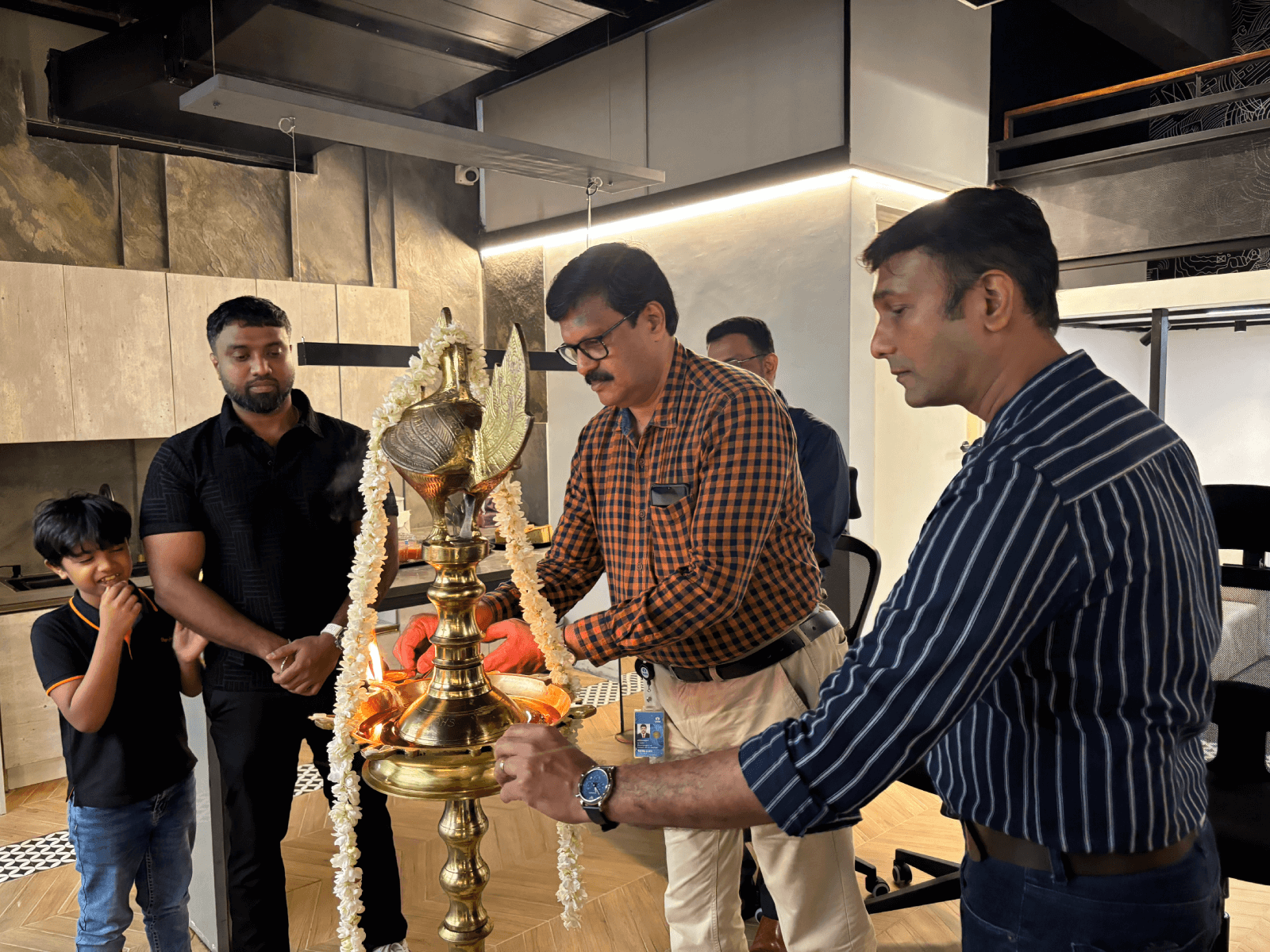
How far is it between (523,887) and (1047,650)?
2.70 meters

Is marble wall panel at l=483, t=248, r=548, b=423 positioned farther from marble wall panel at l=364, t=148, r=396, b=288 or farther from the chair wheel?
the chair wheel

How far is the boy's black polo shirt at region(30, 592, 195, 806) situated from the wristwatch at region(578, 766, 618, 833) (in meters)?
1.66

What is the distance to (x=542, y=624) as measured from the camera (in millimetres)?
1296

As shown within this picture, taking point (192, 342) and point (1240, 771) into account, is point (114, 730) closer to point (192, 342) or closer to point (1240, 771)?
point (1240, 771)

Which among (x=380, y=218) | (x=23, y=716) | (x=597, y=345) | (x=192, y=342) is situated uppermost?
(x=380, y=218)

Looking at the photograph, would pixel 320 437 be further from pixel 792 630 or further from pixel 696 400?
pixel 792 630

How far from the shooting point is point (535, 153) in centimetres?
382

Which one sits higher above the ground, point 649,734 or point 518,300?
point 518,300

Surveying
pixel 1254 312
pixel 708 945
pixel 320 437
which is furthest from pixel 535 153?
pixel 1254 312

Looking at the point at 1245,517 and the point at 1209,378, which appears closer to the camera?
the point at 1245,517

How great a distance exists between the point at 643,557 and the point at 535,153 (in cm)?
249

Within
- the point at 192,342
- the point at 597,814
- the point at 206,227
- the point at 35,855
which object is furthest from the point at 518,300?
the point at 597,814

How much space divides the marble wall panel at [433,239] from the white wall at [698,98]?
0.90 m

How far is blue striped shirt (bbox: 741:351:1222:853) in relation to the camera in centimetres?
92
